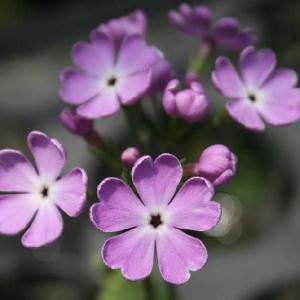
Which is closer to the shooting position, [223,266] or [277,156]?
[223,266]

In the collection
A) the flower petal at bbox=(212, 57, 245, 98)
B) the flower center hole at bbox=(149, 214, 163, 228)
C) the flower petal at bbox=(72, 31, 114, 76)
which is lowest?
the flower center hole at bbox=(149, 214, 163, 228)

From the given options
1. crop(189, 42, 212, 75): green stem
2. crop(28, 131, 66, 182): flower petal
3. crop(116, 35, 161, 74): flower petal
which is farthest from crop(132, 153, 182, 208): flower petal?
crop(189, 42, 212, 75): green stem

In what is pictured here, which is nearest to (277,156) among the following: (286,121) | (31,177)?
(286,121)

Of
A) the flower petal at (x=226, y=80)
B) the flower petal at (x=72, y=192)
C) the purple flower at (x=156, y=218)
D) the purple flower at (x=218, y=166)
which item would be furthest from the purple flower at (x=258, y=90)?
the flower petal at (x=72, y=192)

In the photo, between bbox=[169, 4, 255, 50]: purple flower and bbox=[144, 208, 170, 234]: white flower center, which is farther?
bbox=[169, 4, 255, 50]: purple flower

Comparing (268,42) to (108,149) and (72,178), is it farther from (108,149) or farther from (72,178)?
(72,178)

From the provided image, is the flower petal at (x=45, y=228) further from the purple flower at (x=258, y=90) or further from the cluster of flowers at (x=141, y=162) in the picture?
the purple flower at (x=258, y=90)

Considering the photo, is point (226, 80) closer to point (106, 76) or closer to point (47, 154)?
point (106, 76)

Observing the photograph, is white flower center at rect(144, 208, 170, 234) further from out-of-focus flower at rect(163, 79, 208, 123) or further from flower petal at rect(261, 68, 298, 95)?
flower petal at rect(261, 68, 298, 95)
